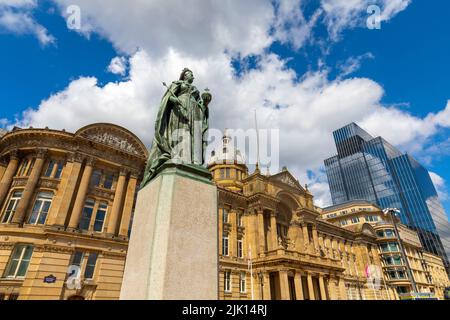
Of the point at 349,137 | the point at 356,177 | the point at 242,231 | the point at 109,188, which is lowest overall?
the point at 242,231

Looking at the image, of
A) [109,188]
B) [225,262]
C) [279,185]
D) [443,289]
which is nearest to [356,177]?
[443,289]

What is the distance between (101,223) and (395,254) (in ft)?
198

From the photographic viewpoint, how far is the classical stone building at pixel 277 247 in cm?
3119

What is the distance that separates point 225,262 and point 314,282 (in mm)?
15340

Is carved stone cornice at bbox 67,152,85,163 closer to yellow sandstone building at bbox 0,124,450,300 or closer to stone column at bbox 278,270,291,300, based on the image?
yellow sandstone building at bbox 0,124,450,300

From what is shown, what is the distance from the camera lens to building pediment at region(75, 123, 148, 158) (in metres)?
27.7

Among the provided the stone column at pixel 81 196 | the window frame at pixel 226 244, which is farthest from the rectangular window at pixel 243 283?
the stone column at pixel 81 196

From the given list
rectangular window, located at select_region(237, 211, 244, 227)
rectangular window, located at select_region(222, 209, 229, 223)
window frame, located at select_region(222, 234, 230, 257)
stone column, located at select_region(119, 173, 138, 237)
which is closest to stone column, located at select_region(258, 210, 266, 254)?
rectangular window, located at select_region(237, 211, 244, 227)

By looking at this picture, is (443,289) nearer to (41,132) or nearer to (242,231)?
(242,231)

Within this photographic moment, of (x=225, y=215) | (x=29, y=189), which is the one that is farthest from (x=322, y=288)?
(x=29, y=189)

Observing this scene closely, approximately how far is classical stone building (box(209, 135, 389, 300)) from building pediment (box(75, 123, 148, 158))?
1288cm

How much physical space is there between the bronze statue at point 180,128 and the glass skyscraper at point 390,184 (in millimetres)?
125707

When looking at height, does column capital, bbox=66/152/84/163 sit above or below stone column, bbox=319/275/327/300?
above

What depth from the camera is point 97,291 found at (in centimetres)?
2275
